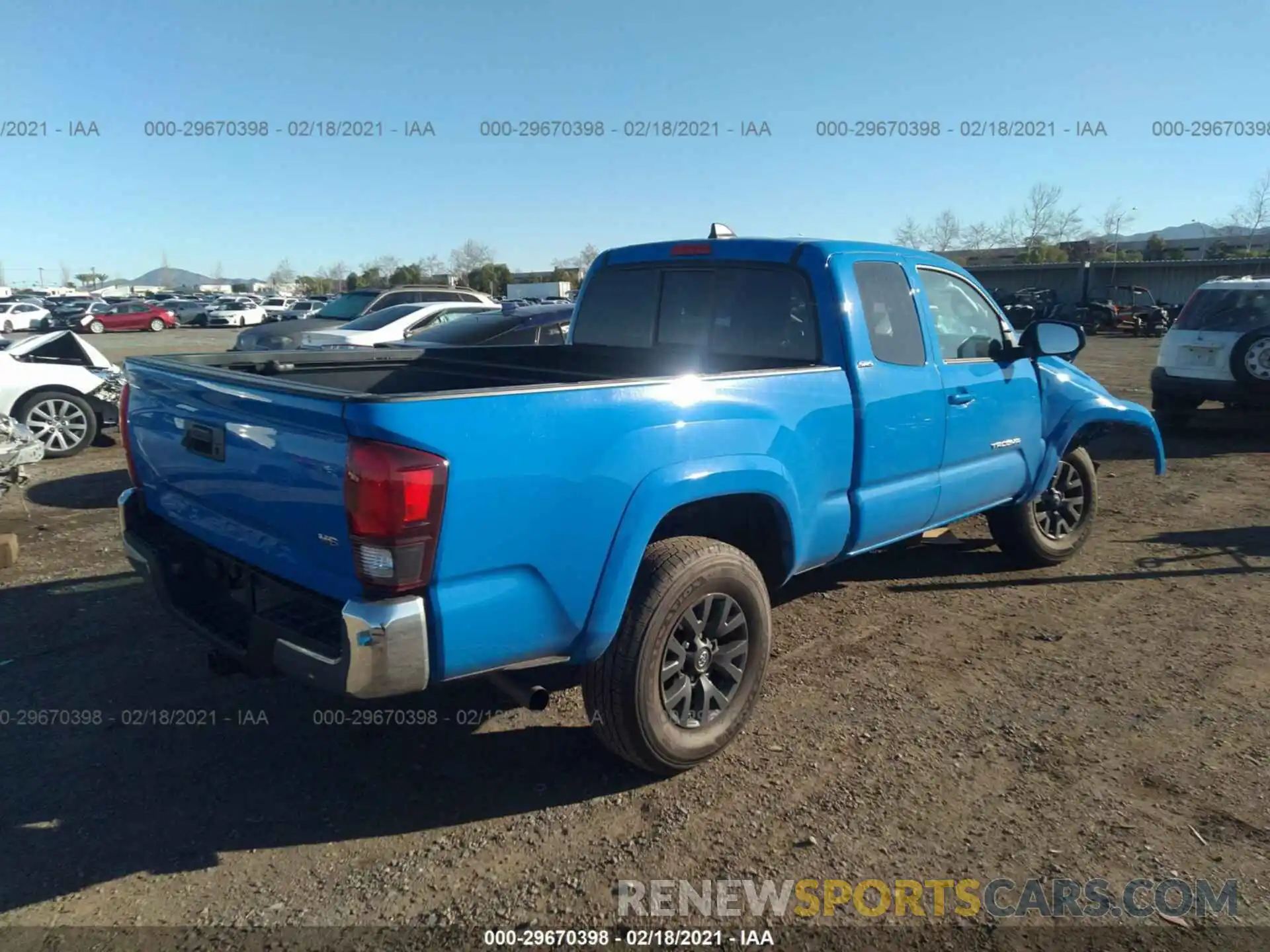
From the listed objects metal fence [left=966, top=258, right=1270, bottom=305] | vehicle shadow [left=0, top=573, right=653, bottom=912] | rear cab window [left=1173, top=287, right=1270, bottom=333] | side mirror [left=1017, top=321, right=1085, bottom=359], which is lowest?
vehicle shadow [left=0, top=573, right=653, bottom=912]

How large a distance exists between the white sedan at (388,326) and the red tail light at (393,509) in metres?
9.00

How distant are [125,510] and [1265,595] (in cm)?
602

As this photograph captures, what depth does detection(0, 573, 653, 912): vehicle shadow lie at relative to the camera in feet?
9.52

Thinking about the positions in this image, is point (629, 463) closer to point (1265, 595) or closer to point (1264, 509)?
point (1265, 595)

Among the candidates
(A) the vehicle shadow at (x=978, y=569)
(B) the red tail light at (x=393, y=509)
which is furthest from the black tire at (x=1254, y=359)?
(B) the red tail light at (x=393, y=509)

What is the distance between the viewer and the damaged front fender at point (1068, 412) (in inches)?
205

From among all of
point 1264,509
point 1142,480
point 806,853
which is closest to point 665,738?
point 806,853

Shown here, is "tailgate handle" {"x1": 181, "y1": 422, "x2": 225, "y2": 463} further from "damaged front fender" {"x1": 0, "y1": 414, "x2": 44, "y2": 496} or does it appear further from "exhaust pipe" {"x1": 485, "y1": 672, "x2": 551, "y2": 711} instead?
"damaged front fender" {"x1": 0, "y1": 414, "x2": 44, "y2": 496}

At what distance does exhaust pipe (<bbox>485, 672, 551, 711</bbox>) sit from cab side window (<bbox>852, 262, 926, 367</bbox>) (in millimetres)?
2212

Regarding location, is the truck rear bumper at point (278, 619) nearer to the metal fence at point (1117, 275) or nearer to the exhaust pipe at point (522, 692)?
the exhaust pipe at point (522, 692)

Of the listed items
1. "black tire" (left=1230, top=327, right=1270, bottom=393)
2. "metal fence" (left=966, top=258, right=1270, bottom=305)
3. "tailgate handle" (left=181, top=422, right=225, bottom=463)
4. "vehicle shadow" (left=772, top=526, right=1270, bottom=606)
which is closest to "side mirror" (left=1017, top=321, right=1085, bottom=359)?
"vehicle shadow" (left=772, top=526, right=1270, bottom=606)

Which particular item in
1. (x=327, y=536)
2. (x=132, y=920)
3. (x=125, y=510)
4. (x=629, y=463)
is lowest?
(x=132, y=920)

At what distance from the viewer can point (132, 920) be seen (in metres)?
2.53

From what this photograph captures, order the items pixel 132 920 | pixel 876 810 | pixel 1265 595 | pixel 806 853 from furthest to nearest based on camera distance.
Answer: pixel 1265 595
pixel 876 810
pixel 806 853
pixel 132 920
